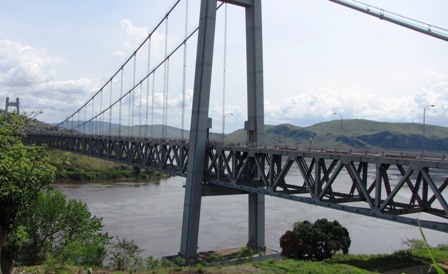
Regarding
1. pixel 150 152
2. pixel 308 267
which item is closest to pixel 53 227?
pixel 308 267

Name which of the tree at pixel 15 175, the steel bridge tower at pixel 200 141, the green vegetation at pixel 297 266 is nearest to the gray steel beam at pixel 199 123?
the steel bridge tower at pixel 200 141

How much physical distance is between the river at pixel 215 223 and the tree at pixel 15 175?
2145cm

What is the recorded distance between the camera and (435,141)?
18262 cm

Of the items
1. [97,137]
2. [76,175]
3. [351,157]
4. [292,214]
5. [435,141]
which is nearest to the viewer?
[351,157]

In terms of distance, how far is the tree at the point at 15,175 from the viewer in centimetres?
1068

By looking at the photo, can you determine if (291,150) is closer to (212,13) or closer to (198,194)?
(198,194)

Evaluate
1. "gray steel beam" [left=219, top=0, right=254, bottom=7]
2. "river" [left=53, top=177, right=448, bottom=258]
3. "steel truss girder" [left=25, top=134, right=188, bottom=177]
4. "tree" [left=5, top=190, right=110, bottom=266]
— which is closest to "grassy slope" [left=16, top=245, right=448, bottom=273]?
"tree" [left=5, top=190, right=110, bottom=266]

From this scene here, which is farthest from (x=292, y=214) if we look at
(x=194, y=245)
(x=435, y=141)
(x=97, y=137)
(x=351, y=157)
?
(x=435, y=141)

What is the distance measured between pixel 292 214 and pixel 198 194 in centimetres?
2243

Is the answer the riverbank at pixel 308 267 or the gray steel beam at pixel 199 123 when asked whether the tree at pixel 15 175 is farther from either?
the gray steel beam at pixel 199 123

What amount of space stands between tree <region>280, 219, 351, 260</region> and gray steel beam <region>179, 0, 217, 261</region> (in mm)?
7073

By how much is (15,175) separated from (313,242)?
936 inches

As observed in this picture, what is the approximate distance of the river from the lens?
3672 cm

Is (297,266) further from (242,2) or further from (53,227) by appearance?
(242,2)
